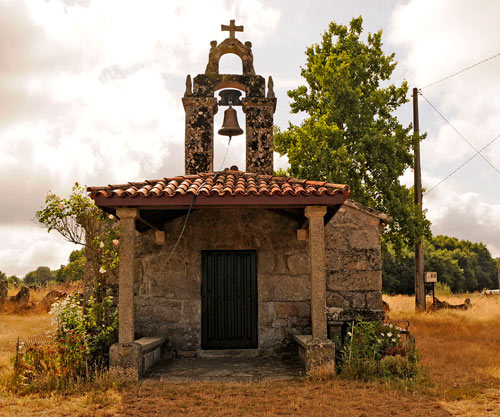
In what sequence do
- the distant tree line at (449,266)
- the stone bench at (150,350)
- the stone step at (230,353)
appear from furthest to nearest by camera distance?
the distant tree line at (449,266)
the stone step at (230,353)
the stone bench at (150,350)

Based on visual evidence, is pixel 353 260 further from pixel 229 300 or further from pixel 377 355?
pixel 229 300

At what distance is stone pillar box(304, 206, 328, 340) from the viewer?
6480 mm

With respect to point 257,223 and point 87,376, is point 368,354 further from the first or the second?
point 87,376

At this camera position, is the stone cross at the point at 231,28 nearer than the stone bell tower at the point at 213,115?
No

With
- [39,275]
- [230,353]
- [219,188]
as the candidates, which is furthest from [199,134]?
[39,275]

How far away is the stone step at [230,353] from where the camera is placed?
7934 mm

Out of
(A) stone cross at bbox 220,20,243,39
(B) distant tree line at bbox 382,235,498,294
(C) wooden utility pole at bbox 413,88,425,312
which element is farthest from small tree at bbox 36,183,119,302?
(B) distant tree line at bbox 382,235,498,294

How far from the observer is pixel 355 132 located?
1516cm

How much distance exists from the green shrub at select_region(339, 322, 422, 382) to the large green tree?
7.17 metres

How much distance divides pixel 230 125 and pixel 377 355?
483 centimetres

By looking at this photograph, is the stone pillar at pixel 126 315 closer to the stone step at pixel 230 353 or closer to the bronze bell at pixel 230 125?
the stone step at pixel 230 353

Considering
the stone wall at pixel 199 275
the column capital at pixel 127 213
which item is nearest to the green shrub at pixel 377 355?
the stone wall at pixel 199 275

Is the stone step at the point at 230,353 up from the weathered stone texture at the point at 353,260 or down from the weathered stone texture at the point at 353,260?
down

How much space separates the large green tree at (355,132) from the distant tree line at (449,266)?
30.1 feet
